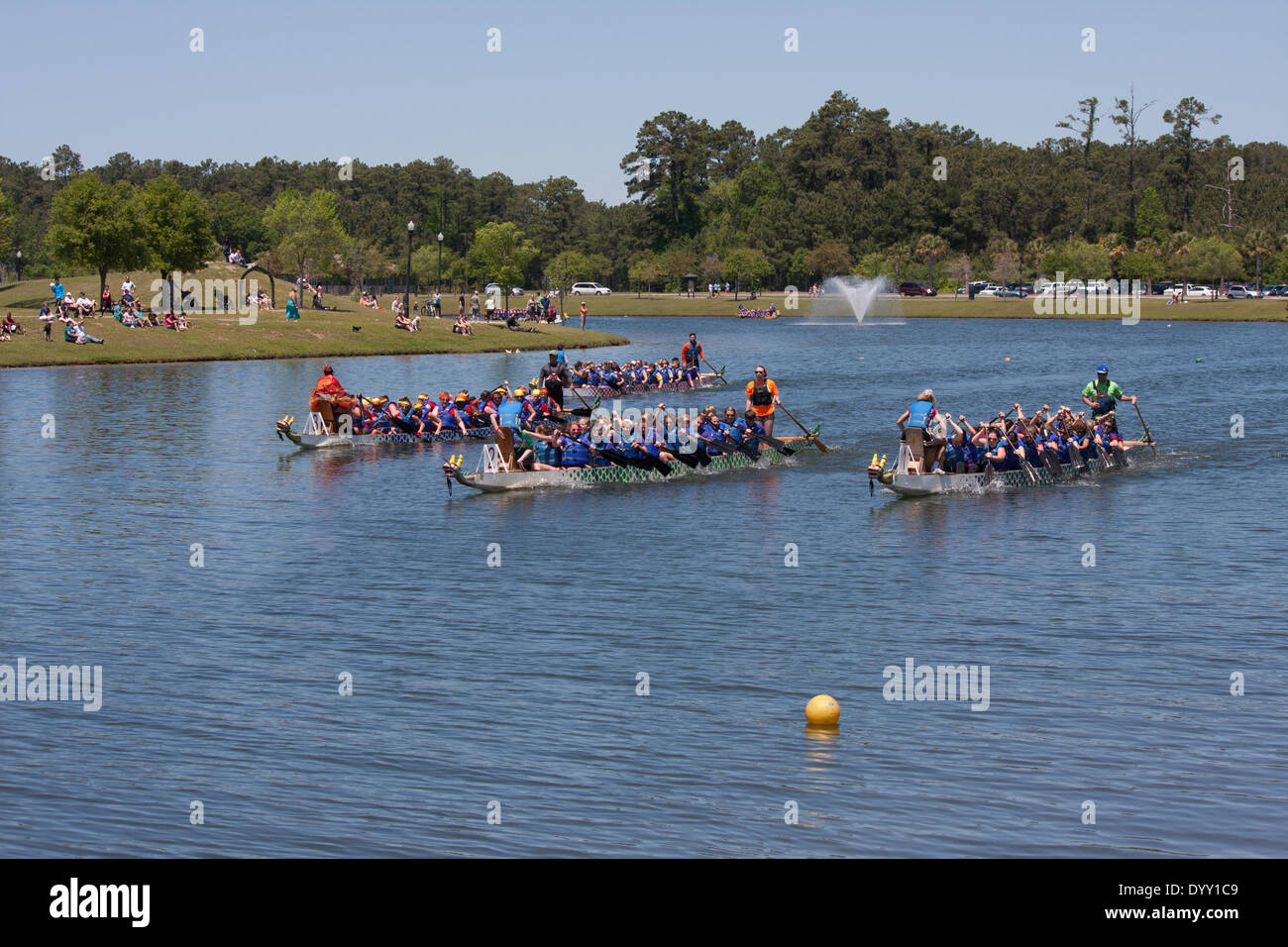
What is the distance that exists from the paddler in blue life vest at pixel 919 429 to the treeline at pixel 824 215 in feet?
341

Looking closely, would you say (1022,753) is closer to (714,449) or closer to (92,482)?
(714,449)

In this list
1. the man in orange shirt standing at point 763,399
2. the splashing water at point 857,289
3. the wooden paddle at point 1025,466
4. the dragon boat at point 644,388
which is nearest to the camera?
the wooden paddle at point 1025,466

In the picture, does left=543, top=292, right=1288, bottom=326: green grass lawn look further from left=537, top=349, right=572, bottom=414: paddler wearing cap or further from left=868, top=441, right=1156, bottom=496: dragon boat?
left=537, top=349, right=572, bottom=414: paddler wearing cap

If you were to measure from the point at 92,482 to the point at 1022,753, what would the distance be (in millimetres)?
27355

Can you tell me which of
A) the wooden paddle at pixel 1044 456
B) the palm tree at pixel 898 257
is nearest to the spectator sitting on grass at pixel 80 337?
the wooden paddle at pixel 1044 456

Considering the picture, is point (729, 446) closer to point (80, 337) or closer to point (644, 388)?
point (644, 388)

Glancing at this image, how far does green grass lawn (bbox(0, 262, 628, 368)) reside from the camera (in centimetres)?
6906

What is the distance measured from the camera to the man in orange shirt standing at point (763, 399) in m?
38.2

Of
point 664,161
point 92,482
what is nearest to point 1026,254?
point 664,161

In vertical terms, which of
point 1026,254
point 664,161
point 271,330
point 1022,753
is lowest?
point 1022,753

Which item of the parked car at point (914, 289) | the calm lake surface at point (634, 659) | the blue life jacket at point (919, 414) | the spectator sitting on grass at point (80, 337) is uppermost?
the parked car at point (914, 289)

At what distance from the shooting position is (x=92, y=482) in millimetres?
35156

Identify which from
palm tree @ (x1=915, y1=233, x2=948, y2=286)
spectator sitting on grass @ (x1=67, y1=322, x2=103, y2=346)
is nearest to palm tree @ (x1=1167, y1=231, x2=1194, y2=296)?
palm tree @ (x1=915, y1=233, x2=948, y2=286)

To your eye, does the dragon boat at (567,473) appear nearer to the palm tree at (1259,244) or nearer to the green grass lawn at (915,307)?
the green grass lawn at (915,307)
